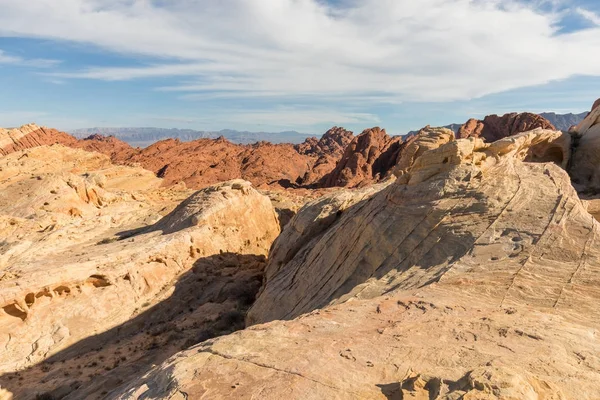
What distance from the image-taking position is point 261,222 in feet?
76.0

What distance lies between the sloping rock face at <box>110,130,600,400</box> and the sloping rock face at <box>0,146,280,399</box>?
3.61 meters

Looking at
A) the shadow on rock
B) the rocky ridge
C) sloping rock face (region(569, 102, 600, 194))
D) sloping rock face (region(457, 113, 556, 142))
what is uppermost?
sloping rock face (region(457, 113, 556, 142))

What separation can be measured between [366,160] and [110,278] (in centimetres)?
6202

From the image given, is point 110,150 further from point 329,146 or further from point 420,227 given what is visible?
point 420,227

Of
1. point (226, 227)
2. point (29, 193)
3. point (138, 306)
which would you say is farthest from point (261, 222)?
point (29, 193)

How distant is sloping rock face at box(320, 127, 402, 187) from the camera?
67.4m

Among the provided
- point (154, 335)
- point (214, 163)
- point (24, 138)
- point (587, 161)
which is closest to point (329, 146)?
point (214, 163)

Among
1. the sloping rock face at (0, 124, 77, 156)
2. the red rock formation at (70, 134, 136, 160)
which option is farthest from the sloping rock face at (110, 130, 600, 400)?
the red rock formation at (70, 134, 136, 160)

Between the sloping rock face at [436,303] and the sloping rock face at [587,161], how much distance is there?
841 centimetres

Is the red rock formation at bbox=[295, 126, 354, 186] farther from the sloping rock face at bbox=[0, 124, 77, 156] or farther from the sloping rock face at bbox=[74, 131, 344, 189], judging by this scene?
the sloping rock face at bbox=[0, 124, 77, 156]

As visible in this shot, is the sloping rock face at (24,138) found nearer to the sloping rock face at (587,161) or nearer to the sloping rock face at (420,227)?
the sloping rock face at (420,227)

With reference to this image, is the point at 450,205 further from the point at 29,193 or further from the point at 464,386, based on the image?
the point at 29,193

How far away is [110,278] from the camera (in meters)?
15.8

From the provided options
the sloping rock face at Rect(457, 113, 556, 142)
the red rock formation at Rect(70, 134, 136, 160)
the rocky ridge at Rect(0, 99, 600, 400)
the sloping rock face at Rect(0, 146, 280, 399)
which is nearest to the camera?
the rocky ridge at Rect(0, 99, 600, 400)
